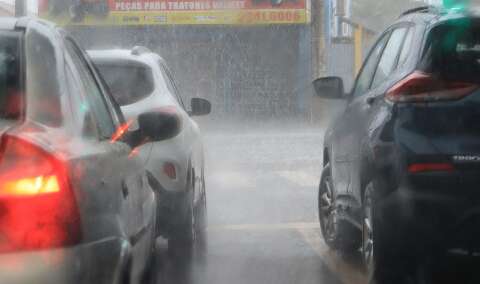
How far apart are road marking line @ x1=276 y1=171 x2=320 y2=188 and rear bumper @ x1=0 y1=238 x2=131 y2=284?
9.26 meters

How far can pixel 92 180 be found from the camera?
3203 mm

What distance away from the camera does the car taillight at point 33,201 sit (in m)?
2.85

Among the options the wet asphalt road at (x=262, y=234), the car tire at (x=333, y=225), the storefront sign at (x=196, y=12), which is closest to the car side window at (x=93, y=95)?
the wet asphalt road at (x=262, y=234)

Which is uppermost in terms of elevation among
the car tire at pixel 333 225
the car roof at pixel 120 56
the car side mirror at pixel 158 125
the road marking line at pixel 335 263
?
the car roof at pixel 120 56

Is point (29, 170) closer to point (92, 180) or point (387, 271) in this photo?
point (92, 180)

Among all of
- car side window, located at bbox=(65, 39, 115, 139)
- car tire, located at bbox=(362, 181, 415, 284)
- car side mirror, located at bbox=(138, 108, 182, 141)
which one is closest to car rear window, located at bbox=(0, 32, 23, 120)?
car side window, located at bbox=(65, 39, 115, 139)

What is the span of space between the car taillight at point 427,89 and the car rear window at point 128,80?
2.45 metres

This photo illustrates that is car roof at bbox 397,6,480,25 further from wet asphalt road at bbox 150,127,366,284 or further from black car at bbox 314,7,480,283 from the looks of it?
wet asphalt road at bbox 150,127,366,284

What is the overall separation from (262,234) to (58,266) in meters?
5.76

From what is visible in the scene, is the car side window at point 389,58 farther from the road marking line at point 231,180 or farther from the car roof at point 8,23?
the road marking line at point 231,180

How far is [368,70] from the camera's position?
283 inches

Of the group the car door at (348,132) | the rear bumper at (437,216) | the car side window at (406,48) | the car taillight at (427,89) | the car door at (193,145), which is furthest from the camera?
the car door at (193,145)

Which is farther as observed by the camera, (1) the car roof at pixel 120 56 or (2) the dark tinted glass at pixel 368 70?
(1) the car roof at pixel 120 56

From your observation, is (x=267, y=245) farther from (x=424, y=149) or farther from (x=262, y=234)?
(x=424, y=149)
